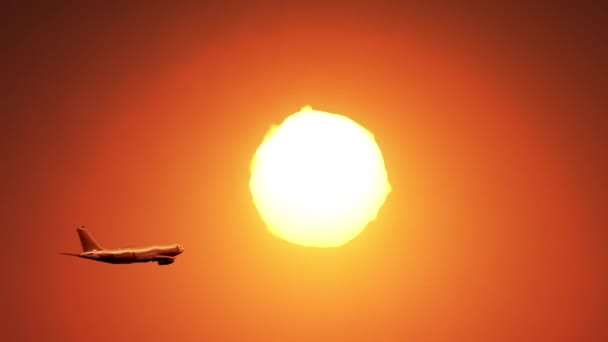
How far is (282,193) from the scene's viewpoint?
176 meters

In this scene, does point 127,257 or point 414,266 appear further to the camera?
point 414,266

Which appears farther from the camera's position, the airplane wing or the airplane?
the airplane wing

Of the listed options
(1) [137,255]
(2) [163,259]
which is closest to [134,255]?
(1) [137,255]

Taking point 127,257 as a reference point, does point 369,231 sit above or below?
above

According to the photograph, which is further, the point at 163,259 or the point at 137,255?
the point at 163,259

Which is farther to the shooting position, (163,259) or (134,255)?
(163,259)

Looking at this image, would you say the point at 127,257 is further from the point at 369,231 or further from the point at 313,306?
the point at 369,231

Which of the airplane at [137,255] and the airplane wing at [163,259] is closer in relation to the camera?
the airplane at [137,255]

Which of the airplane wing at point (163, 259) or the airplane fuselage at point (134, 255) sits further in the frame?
the airplane wing at point (163, 259)

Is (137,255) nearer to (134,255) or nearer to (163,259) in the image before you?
(134,255)

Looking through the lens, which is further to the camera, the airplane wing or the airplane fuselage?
the airplane wing

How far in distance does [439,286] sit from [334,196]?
104 feet

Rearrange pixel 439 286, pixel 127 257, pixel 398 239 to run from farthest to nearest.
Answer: pixel 398 239 → pixel 439 286 → pixel 127 257

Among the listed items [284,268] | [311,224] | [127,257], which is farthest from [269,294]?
[127,257]
